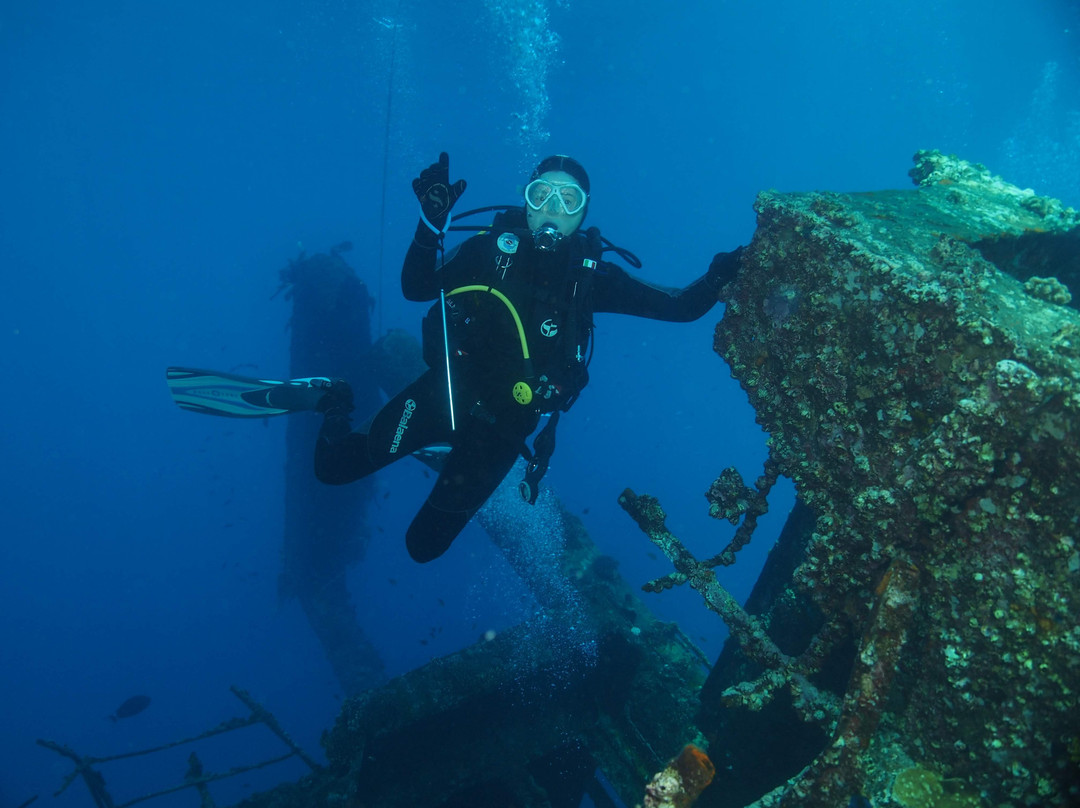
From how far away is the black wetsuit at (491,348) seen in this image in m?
4.21

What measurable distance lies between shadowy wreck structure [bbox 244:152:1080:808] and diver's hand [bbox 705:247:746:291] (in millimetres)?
362

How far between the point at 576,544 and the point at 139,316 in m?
115

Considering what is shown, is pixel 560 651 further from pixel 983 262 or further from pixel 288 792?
pixel 983 262

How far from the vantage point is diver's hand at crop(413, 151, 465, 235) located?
371cm

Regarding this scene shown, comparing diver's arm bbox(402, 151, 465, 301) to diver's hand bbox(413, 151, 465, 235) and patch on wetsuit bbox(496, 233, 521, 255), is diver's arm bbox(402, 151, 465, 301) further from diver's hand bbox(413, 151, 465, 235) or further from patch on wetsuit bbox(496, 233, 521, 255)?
patch on wetsuit bbox(496, 233, 521, 255)

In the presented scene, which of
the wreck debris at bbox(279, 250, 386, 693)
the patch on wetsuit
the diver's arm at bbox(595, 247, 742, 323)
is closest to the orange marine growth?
the diver's arm at bbox(595, 247, 742, 323)

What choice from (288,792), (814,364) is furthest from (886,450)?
(288,792)

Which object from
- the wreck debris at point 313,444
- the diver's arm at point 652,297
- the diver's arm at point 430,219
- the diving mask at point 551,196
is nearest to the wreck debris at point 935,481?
the diver's arm at point 652,297

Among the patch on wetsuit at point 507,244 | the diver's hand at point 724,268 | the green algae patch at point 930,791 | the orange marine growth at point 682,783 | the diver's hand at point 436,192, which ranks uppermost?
the diver's hand at point 436,192

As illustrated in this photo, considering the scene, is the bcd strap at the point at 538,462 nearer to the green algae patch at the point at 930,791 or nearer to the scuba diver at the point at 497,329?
the scuba diver at the point at 497,329

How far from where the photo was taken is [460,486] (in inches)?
190

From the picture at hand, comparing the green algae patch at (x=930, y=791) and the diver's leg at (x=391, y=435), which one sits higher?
the diver's leg at (x=391, y=435)

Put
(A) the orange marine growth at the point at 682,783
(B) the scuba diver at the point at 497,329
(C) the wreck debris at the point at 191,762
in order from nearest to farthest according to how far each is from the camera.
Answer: (A) the orange marine growth at the point at 682,783
(B) the scuba diver at the point at 497,329
(C) the wreck debris at the point at 191,762

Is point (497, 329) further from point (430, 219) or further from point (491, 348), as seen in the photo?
point (430, 219)
